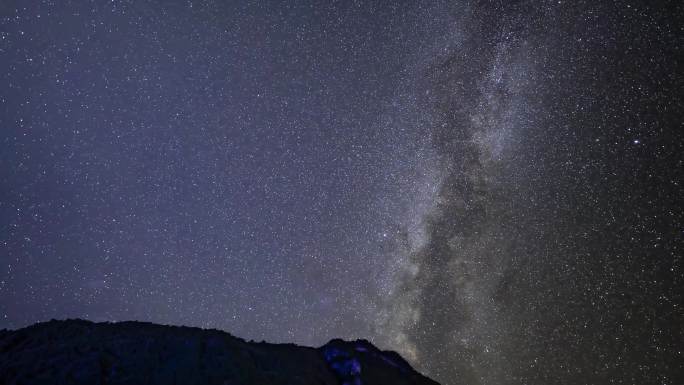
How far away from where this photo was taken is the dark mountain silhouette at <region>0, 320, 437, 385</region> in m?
3.94

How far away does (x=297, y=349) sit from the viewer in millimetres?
5852

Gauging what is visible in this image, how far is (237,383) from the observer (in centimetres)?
438

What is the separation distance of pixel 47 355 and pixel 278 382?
8.63 feet

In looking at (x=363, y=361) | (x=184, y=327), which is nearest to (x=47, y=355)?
(x=184, y=327)

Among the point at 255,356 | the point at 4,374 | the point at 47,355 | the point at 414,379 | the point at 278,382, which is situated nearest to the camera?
the point at 4,374

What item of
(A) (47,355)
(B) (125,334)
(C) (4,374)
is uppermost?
(B) (125,334)

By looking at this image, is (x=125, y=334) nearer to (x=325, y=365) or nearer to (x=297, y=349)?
(x=297, y=349)

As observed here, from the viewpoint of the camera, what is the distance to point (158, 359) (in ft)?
14.5

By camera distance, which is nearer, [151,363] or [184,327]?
[151,363]

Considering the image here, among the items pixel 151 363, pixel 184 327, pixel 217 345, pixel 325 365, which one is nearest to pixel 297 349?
pixel 325 365

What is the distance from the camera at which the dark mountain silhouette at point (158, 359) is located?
3936 millimetres

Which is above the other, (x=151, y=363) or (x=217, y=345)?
(x=217, y=345)

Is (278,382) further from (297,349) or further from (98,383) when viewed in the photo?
(98,383)

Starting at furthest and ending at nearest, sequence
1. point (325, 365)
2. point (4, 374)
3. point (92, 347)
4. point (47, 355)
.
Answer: point (325, 365) < point (92, 347) < point (47, 355) < point (4, 374)
